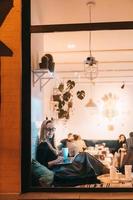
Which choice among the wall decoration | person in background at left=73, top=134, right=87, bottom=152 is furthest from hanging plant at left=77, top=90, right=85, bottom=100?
person in background at left=73, top=134, right=87, bottom=152

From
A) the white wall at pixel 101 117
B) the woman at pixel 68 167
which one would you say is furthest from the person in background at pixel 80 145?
the white wall at pixel 101 117

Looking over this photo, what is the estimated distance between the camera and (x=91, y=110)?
30.9 ft

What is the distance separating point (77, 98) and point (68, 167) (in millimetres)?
6150

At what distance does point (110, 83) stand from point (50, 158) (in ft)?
20.2

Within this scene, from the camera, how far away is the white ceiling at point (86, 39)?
3170mm

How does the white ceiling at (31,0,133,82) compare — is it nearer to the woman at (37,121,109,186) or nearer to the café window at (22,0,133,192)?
the café window at (22,0,133,192)

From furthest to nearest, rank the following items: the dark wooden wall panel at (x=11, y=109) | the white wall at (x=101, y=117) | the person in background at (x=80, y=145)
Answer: the white wall at (x=101, y=117)
the person in background at (x=80, y=145)
the dark wooden wall panel at (x=11, y=109)

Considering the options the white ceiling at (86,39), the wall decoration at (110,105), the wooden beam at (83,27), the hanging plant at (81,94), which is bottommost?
the wall decoration at (110,105)

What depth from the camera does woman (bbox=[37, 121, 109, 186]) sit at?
297 centimetres

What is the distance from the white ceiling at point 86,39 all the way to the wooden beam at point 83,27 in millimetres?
77

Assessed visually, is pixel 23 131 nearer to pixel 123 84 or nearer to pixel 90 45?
pixel 90 45

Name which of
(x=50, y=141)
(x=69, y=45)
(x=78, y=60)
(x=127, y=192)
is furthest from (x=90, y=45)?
(x=127, y=192)

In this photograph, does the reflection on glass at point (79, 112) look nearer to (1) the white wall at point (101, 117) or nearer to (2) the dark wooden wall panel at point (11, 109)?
(1) the white wall at point (101, 117)

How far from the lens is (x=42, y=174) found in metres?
2.86
